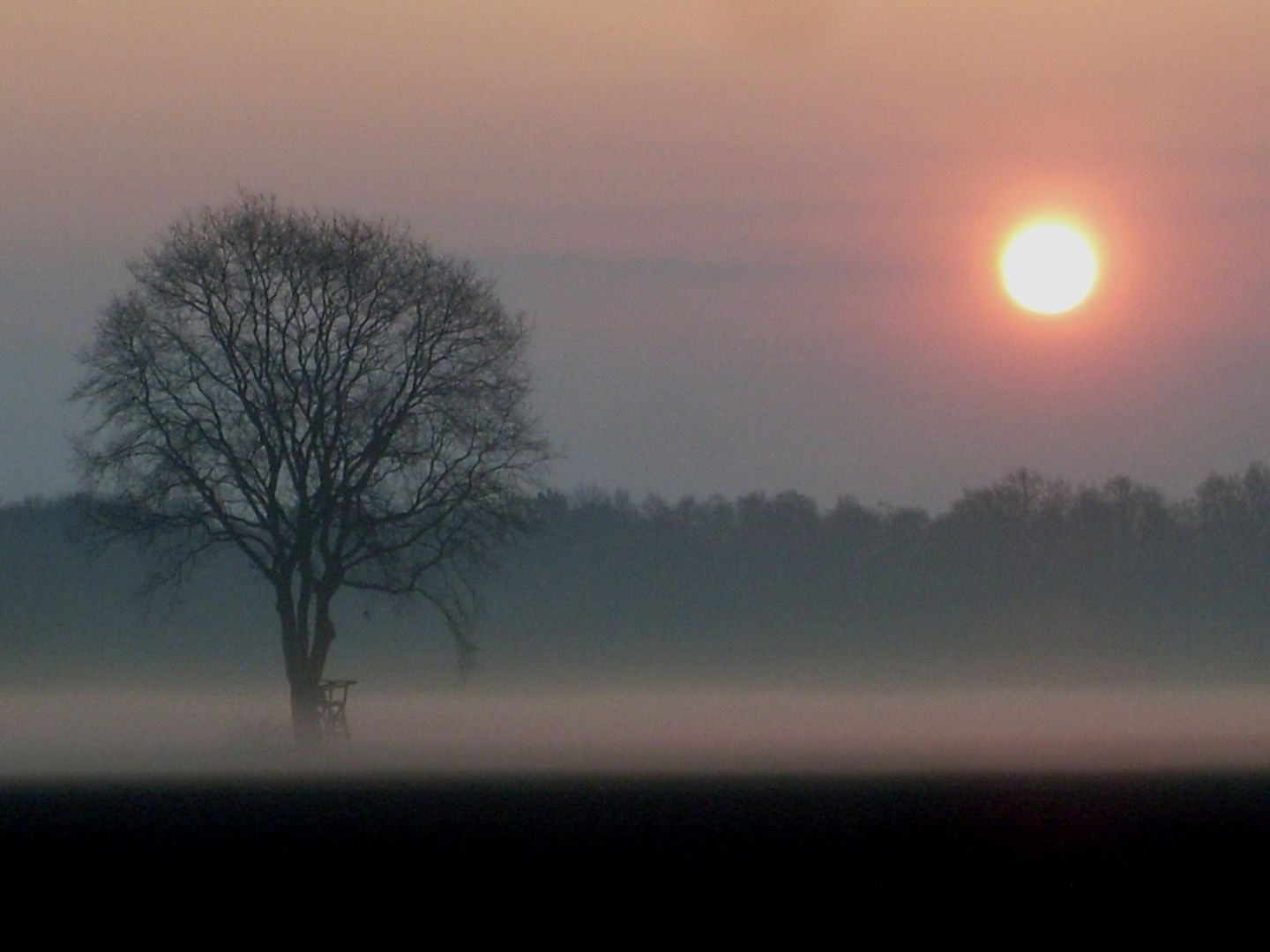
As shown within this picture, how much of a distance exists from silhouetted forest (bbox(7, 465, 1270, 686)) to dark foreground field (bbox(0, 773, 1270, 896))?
65.5 m

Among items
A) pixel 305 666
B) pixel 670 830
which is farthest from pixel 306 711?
pixel 670 830

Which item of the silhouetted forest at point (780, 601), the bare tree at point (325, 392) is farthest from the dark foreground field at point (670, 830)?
the silhouetted forest at point (780, 601)

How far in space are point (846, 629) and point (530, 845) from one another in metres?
106

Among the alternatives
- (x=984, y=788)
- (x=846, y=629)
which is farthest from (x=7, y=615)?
(x=984, y=788)

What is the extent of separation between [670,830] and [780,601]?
4290 inches

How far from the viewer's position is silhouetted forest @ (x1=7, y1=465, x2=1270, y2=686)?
10881 cm

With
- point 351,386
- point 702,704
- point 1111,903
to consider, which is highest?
point 351,386

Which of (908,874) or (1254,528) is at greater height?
(1254,528)

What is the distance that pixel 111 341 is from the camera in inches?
1638

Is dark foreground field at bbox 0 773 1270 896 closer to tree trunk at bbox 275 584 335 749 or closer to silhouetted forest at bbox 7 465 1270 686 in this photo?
tree trunk at bbox 275 584 335 749

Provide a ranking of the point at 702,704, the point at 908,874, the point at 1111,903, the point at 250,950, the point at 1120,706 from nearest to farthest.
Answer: the point at 250,950
the point at 1111,903
the point at 908,874
the point at 1120,706
the point at 702,704

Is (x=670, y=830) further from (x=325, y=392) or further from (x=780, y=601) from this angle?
(x=780, y=601)

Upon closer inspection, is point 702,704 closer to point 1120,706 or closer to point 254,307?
point 1120,706

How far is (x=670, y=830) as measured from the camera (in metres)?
22.9
